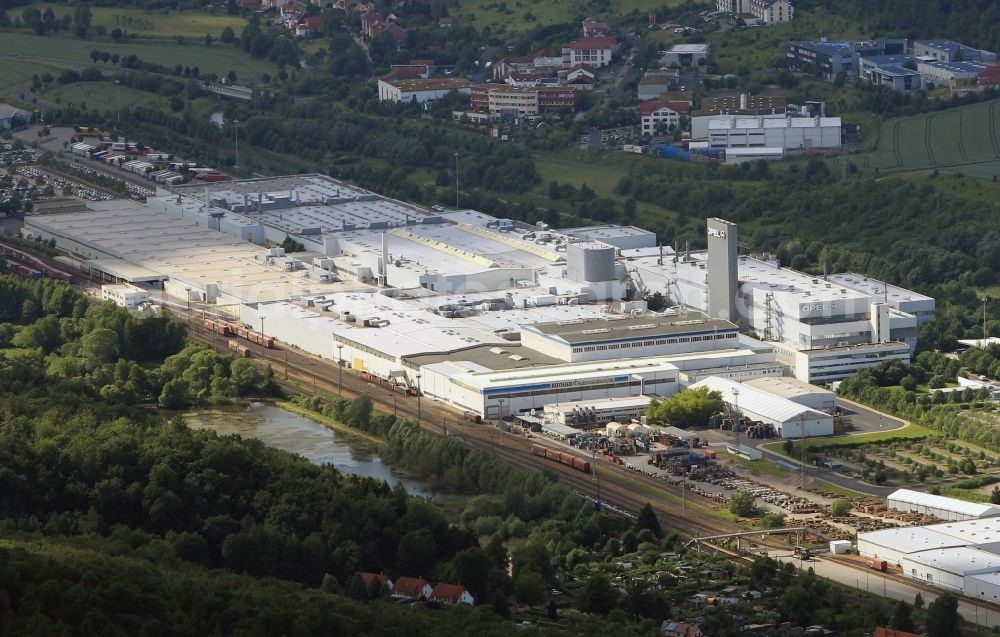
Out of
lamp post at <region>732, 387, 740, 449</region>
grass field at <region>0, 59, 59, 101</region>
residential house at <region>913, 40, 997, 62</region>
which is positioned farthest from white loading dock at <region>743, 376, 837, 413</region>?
grass field at <region>0, 59, 59, 101</region>

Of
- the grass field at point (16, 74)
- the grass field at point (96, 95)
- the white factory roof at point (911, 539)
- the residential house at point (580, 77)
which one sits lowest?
the white factory roof at point (911, 539)

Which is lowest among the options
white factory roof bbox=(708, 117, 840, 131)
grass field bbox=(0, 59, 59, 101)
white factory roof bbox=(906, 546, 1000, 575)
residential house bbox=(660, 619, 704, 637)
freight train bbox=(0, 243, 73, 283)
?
freight train bbox=(0, 243, 73, 283)

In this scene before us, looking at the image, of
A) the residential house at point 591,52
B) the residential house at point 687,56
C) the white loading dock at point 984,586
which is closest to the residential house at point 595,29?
the residential house at point 591,52

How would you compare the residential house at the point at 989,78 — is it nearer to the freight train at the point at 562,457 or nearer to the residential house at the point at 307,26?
the residential house at the point at 307,26

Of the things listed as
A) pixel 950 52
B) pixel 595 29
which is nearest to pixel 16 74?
pixel 595 29

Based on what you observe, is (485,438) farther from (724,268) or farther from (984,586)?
(984,586)

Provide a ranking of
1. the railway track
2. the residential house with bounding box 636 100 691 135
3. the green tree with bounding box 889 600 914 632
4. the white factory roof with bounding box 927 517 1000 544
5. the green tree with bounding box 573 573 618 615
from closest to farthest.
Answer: the green tree with bounding box 889 600 914 632, the green tree with bounding box 573 573 618 615, the white factory roof with bounding box 927 517 1000 544, the railway track, the residential house with bounding box 636 100 691 135

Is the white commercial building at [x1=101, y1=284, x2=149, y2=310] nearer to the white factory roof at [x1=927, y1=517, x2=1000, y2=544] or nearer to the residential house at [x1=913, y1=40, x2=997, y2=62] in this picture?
the white factory roof at [x1=927, y1=517, x2=1000, y2=544]
